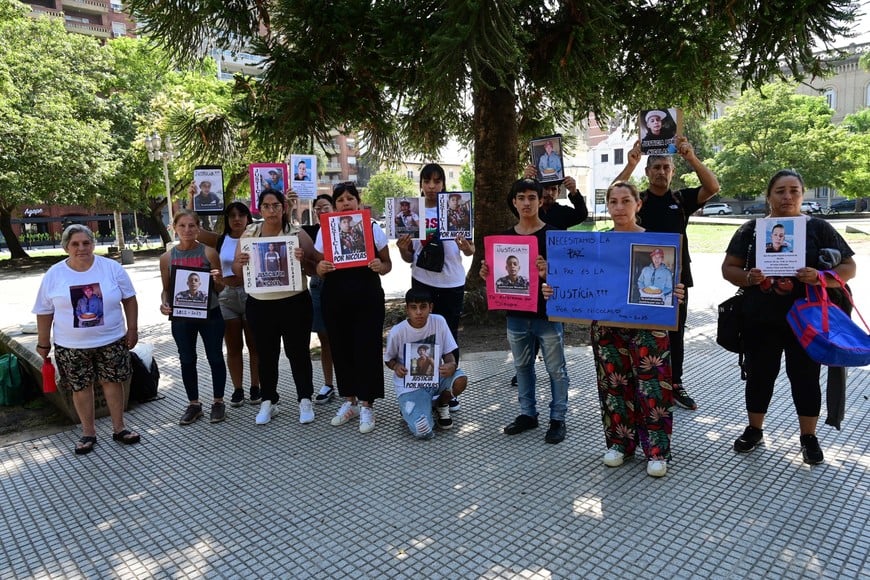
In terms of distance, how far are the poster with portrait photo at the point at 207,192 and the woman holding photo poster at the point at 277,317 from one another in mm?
621

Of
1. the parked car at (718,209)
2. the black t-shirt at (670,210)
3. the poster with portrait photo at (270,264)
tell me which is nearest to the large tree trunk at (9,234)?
the poster with portrait photo at (270,264)

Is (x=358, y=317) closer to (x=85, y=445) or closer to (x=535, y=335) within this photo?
(x=535, y=335)

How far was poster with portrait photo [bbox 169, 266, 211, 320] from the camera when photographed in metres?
4.74

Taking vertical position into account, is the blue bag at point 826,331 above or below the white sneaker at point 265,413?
above

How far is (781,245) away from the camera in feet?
11.5

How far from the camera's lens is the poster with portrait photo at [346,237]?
4.48 meters

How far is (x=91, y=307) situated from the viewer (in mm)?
4379

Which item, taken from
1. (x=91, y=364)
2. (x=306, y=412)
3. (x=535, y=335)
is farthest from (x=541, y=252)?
(x=91, y=364)

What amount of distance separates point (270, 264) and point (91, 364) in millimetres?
1561

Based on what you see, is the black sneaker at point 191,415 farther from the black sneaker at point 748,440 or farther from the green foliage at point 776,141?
the green foliage at point 776,141

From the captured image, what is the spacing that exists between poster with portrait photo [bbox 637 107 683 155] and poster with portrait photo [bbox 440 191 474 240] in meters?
1.42

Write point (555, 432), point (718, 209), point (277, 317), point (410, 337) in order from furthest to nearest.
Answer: point (718, 209) < point (277, 317) < point (410, 337) < point (555, 432)

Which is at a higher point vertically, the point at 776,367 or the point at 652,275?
the point at 652,275

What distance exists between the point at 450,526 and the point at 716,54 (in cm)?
684
